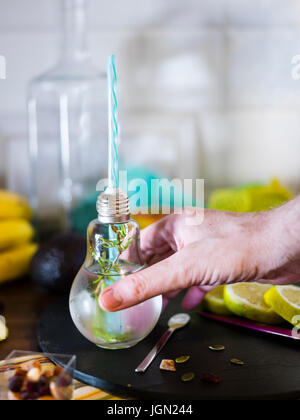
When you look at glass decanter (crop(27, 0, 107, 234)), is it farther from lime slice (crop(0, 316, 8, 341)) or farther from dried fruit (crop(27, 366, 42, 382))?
dried fruit (crop(27, 366, 42, 382))

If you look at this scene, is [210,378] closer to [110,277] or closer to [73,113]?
[110,277]

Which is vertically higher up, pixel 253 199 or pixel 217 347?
pixel 253 199

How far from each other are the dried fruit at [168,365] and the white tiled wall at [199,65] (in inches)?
25.8

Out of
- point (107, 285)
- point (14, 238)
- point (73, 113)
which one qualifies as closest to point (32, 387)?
point (107, 285)

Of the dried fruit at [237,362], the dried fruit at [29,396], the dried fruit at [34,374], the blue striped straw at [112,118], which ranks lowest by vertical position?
the dried fruit at [237,362]

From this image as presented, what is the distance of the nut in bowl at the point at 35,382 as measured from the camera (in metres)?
0.47

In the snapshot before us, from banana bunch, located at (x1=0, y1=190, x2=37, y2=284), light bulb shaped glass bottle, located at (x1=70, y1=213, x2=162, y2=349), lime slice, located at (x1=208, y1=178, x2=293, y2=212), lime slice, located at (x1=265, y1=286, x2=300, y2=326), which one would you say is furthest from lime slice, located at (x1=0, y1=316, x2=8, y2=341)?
lime slice, located at (x1=208, y1=178, x2=293, y2=212)

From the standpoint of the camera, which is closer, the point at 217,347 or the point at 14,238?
the point at 217,347

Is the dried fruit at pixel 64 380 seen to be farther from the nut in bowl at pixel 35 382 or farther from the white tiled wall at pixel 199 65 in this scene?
the white tiled wall at pixel 199 65

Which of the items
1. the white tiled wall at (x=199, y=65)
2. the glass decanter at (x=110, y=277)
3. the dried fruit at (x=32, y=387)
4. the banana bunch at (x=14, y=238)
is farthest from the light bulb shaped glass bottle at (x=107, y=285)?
the white tiled wall at (x=199, y=65)

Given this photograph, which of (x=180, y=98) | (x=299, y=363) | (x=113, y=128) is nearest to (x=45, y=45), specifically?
(x=180, y=98)

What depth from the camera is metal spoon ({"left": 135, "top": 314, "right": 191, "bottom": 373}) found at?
54 cm

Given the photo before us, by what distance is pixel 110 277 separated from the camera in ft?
1.86

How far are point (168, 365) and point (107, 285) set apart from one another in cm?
11
